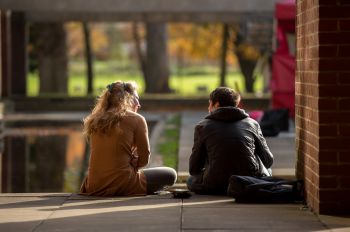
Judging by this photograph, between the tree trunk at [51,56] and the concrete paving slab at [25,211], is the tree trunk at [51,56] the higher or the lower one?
the higher one

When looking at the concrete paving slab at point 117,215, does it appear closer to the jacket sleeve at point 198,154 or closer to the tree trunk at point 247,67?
the jacket sleeve at point 198,154

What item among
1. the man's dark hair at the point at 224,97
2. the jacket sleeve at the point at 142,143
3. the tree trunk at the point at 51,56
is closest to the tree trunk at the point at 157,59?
the tree trunk at the point at 51,56

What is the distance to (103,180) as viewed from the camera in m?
9.94

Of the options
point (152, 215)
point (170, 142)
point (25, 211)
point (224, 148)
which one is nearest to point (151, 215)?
point (152, 215)

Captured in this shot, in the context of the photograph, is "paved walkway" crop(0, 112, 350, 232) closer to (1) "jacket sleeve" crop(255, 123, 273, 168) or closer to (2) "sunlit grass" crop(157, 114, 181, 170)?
(1) "jacket sleeve" crop(255, 123, 273, 168)

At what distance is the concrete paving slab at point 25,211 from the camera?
817 cm

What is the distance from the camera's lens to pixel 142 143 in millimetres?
9922

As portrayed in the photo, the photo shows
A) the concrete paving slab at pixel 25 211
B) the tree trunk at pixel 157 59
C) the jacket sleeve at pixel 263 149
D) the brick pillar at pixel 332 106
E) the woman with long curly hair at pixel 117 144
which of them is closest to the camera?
the concrete paving slab at pixel 25 211

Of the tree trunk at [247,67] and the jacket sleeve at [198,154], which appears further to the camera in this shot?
the tree trunk at [247,67]

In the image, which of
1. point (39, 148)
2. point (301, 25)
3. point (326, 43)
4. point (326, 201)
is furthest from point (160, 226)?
point (39, 148)

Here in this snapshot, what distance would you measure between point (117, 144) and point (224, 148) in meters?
1.01

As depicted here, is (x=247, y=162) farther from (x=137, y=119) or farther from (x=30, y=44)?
(x=30, y=44)

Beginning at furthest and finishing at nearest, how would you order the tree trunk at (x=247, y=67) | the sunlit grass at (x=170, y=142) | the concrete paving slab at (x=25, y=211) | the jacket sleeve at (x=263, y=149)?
the tree trunk at (x=247, y=67)
the sunlit grass at (x=170, y=142)
the jacket sleeve at (x=263, y=149)
the concrete paving slab at (x=25, y=211)

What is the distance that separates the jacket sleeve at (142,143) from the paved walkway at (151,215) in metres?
0.37
